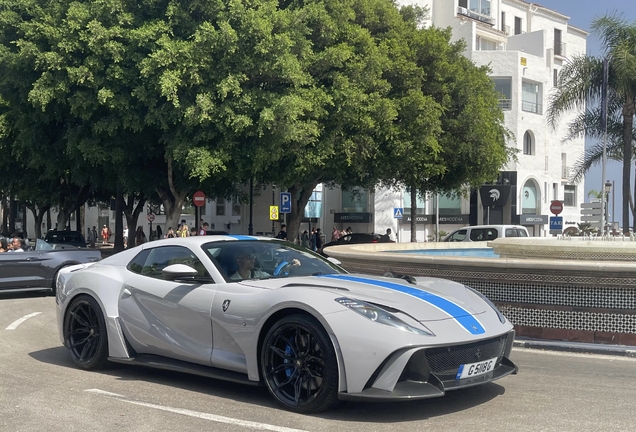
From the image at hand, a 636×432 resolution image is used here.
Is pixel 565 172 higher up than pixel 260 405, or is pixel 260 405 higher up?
pixel 565 172

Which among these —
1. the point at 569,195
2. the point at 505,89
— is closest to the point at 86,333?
the point at 505,89

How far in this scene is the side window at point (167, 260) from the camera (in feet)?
22.4

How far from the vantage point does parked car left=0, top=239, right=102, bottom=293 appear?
15.6 meters

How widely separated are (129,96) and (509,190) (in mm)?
34506

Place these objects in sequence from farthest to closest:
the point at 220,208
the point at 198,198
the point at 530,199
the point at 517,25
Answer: the point at 517,25 → the point at 220,208 → the point at 530,199 → the point at 198,198

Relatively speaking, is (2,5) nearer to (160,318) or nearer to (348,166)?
(348,166)

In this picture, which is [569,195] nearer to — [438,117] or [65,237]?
[438,117]

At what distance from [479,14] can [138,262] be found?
185 feet

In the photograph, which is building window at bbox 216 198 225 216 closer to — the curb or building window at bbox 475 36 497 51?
building window at bbox 475 36 497 51

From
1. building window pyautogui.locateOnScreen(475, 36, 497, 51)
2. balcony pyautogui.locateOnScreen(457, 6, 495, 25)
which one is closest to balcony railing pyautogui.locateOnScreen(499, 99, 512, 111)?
building window pyautogui.locateOnScreen(475, 36, 497, 51)

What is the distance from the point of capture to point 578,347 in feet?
30.5

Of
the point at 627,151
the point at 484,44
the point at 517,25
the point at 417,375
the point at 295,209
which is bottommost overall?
the point at 417,375

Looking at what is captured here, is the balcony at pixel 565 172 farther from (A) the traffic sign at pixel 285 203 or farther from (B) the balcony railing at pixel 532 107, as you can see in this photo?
(A) the traffic sign at pixel 285 203

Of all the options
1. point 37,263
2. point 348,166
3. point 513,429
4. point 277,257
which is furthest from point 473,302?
point 348,166
